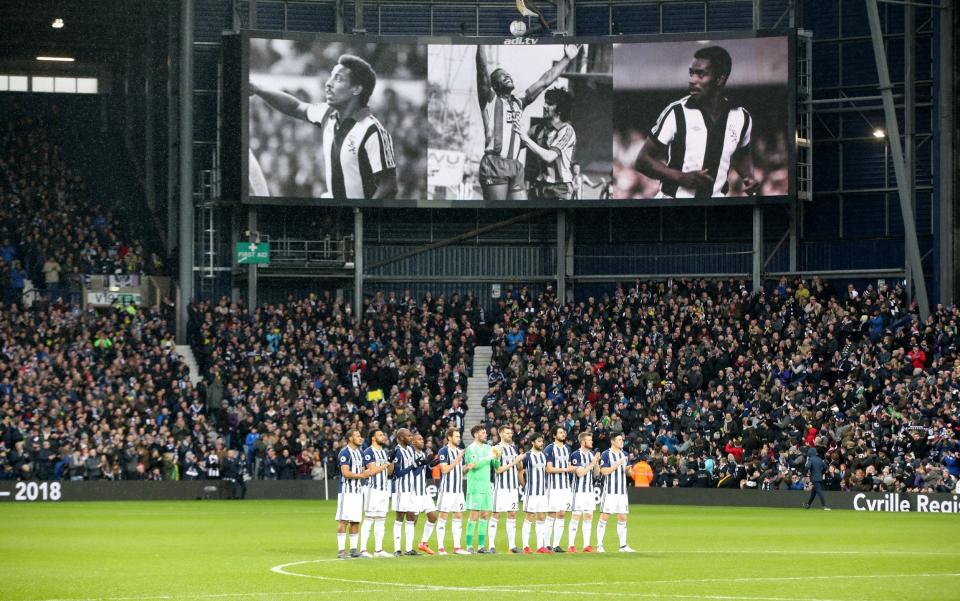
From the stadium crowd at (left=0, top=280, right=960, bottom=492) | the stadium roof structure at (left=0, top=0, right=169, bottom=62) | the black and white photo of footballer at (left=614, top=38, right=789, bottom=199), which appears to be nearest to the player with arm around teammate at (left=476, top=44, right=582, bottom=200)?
the black and white photo of footballer at (left=614, top=38, right=789, bottom=199)

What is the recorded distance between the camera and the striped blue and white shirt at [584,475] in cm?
2948

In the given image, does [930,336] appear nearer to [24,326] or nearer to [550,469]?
[550,469]

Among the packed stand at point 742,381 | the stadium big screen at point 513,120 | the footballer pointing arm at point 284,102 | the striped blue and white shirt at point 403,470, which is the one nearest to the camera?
the striped blue and white shirt at point 403,470

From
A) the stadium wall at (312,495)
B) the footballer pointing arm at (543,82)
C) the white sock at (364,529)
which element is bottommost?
the stadium wall at (312,495)

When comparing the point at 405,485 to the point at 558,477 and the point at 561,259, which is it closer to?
the point at 558,477

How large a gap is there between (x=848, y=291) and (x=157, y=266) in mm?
29942

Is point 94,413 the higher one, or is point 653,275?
point 653,275

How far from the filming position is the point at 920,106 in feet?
208

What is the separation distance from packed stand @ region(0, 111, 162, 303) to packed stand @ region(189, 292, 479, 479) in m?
5.97

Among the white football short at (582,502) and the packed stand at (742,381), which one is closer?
the white football short at (582,502)

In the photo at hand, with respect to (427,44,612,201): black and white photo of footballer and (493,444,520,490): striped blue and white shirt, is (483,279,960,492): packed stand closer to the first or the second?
(427,44,612,201): black and white photo of footballer

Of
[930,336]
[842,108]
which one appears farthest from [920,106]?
[930,336]

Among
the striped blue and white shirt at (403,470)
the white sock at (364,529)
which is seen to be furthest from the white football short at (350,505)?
the striped blue and white shirt at (403,470)

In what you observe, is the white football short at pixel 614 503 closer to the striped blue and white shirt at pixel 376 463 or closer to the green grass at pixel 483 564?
the green grass at pixel 483 564
